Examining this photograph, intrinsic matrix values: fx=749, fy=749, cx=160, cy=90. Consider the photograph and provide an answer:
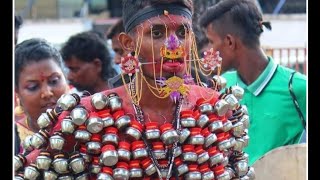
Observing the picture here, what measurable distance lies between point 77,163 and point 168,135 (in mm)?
296

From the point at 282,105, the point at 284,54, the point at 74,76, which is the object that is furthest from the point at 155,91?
the point at 284,54

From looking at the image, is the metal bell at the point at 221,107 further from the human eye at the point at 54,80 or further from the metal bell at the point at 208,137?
the human eye at the point at 54,80

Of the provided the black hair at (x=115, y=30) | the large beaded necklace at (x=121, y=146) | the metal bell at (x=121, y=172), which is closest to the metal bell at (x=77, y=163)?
the large beaded necklace at (x=121, y=146)

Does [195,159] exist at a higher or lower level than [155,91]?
lower

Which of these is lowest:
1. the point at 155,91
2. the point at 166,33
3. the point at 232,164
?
the point at 232,164

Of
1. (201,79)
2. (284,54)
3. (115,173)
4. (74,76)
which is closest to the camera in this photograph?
(115,173)

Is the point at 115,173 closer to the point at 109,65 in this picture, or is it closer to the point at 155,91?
the point at 155,91

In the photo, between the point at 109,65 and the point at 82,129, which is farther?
the point at 109,65

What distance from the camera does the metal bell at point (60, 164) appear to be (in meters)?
2.28

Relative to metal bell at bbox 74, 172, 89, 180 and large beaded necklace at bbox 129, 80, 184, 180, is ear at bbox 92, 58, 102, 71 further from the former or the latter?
metal bell at bbox 74, 172, 89, 180

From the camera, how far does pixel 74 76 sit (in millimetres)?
3986

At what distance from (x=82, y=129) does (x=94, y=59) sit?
1.79 m

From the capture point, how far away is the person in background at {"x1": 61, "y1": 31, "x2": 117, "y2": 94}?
3.92 metres

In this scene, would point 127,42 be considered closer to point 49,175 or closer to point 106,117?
point 106,117
